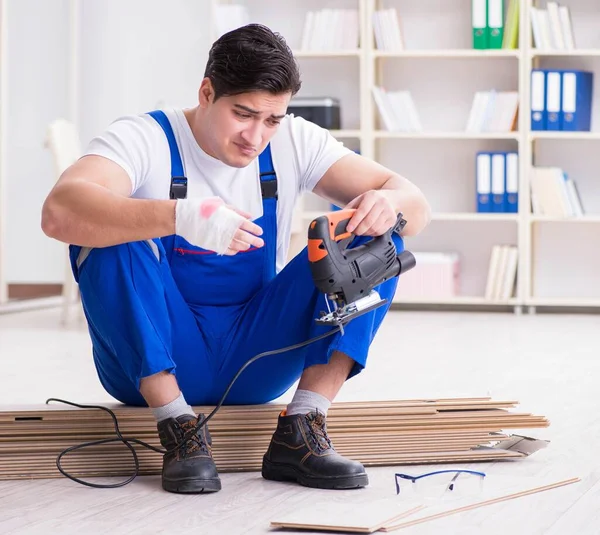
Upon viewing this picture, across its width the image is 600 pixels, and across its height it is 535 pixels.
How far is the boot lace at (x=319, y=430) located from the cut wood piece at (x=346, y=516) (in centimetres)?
18

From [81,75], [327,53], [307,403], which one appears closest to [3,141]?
[81,75]

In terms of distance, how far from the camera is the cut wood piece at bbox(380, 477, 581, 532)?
1.64 meters

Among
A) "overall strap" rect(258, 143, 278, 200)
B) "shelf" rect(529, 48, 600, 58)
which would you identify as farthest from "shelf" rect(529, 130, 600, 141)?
"overall strap" rect(258, 143, 278, 200)

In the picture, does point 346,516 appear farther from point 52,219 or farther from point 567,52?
point 567,52

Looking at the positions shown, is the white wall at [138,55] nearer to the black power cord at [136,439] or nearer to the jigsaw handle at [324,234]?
the black power cord at [136,439]

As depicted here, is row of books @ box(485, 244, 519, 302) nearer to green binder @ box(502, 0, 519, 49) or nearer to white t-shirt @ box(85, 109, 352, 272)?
green binder @ box(502, 0, 519, 49)

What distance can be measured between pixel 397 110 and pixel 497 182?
0.65 m

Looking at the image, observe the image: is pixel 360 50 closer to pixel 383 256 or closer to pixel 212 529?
pixel 383 256

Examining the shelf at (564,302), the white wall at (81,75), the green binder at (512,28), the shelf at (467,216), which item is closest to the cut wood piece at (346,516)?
the shelf at (467,216)

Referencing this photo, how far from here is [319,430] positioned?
1.94m

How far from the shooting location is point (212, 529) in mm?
1629

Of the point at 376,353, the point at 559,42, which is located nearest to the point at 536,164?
the point at 559,42

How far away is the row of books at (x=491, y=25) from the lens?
5.55 metres

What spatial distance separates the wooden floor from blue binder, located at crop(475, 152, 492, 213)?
0.57 metres
